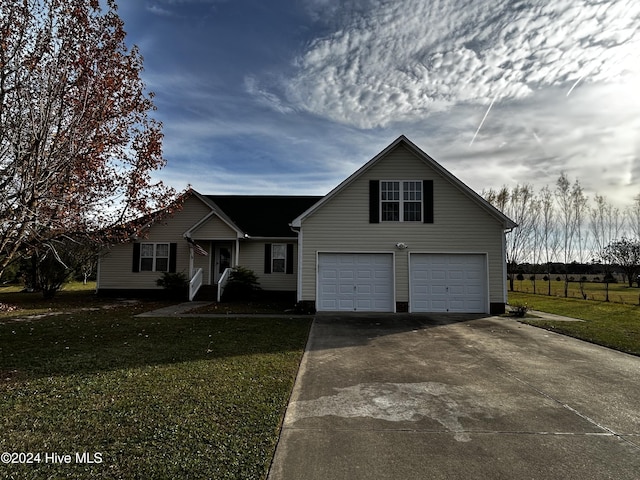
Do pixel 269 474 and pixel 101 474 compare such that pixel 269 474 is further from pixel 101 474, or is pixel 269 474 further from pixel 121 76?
pixel 121 76

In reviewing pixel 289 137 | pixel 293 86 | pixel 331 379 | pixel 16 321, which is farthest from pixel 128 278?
pixel 331 379

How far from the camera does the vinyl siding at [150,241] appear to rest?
18594mm

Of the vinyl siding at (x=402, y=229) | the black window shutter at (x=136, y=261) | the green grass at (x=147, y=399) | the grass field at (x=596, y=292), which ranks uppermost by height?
the vinyl siding at (x=402, y=229)

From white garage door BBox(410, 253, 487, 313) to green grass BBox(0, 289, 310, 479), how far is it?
635 cm

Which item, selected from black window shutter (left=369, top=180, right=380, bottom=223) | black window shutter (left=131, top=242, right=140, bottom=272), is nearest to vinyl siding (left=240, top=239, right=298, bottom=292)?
black window shutter (left=131, top=242, right=140, bottom=272)

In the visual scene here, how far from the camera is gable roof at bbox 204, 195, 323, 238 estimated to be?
18828 millimetres

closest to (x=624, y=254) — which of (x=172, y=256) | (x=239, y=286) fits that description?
(x=239, y=286)

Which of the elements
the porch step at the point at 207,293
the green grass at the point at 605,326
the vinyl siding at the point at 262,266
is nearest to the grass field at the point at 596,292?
the green grass at the point at 605,326

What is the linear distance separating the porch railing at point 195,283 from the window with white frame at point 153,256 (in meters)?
2.23

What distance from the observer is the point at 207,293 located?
17547mm

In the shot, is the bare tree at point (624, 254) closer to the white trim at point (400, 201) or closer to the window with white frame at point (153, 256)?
the white trim at point (400, 201)

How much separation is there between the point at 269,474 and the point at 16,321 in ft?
39.6

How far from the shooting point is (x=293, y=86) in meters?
12.7

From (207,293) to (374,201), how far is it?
9859 millimetres
